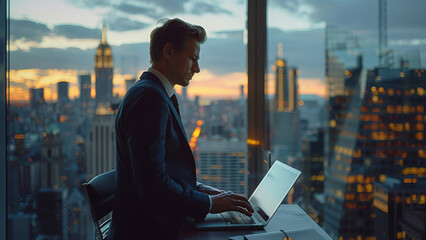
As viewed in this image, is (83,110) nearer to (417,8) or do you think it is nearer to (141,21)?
(141,21)

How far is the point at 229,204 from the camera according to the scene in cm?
137

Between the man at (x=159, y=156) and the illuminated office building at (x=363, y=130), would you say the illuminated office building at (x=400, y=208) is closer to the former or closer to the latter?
the illuminated office building at (x=363, y=130)

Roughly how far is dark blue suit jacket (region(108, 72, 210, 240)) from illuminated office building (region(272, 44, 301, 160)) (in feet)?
3.16

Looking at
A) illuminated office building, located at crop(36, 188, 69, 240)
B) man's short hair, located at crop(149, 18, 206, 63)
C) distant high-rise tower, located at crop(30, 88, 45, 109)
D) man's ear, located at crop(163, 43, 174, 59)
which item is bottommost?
illuminated office building, located at crop(36, 188, 69, 240)

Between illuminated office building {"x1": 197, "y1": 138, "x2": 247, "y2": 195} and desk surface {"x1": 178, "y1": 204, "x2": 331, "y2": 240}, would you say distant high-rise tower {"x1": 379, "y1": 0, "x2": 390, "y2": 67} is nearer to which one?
desk surface {"x1": 178, "y1": 204, "x2": 331, "y2": 240}

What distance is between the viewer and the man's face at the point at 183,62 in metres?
1.45

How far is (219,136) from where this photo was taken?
7.93ft

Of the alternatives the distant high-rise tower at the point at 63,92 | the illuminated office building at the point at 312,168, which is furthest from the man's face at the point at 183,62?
the distant high-rise tower at the point at 63,92

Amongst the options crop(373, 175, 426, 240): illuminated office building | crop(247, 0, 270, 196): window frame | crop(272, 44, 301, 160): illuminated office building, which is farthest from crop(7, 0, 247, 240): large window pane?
crop(373, 175, 426, 240): illuminated office building

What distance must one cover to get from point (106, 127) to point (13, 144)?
62 centimetres

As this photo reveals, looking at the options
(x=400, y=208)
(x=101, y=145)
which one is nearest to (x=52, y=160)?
(x=101, y=145)

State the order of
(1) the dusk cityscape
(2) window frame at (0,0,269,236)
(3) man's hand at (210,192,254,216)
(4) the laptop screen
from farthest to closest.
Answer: (2) window frame at (0,0,269,236) < (1) the dusk cityscape < (4) the laptop screen < (3) man's hand at (210,192,254,216)

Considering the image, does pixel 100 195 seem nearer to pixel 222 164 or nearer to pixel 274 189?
pixel 274 189

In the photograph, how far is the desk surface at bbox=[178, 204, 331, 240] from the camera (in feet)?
4.53
